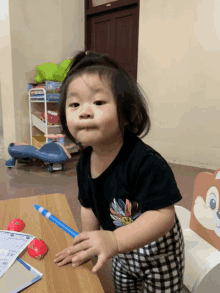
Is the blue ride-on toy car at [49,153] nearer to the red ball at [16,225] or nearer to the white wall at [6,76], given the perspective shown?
the white wall at [6,76]

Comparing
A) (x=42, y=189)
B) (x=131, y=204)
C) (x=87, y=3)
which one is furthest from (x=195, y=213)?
(x=87, y=3)

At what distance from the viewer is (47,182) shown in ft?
6.57

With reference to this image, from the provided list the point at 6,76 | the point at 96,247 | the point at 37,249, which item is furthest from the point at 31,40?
the point at 96,247

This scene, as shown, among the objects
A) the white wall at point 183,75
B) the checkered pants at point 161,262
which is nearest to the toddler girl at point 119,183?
the checkered pants at point 161,262

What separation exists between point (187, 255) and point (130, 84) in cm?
54

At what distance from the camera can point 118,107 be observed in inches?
16.9

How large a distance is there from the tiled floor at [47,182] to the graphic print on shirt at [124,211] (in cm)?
86

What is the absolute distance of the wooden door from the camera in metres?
2.94

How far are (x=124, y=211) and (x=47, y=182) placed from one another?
1.62m

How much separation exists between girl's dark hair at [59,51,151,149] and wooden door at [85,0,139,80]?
8.40ft

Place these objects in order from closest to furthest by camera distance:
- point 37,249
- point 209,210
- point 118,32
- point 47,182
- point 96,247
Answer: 1. point 96,247
2. point 37,249
3. point 209,210
4. point 47,182
5. point 118,32

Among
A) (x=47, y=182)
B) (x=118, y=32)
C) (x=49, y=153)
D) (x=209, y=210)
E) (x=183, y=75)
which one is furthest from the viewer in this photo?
(x=118, y=32)

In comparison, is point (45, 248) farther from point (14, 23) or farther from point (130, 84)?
point (14, 23)

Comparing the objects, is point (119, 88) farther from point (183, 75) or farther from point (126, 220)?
point (183, 75)
